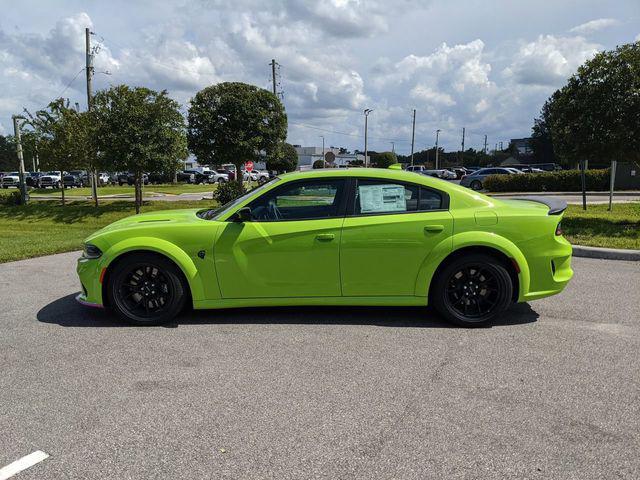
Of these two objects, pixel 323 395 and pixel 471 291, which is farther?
pixel 471 291

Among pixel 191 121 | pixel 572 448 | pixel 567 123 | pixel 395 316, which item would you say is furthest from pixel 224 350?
pixel 191 121

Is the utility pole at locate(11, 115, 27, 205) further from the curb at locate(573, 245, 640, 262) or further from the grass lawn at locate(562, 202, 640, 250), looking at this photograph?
the curb at locate(573, 245, 640, 262)

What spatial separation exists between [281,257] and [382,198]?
3.64 feet

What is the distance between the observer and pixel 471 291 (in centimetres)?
464

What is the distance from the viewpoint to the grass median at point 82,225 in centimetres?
934

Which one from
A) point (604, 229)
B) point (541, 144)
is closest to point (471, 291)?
point (604, 229)

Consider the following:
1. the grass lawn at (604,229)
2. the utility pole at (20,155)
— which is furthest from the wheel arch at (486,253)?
the utility pole at (20,155)

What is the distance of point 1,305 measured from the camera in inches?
219

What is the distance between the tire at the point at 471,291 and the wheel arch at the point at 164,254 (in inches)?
87.1

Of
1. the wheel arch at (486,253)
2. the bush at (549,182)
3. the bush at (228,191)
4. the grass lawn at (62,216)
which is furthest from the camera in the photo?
the bush at (549,182)

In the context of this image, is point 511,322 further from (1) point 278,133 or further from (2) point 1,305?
(1) point 278,133

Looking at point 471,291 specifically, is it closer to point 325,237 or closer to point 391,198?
point 391,198

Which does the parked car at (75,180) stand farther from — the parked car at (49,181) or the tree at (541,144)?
the tree at (541,144)

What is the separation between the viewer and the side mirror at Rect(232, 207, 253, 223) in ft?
15.1
